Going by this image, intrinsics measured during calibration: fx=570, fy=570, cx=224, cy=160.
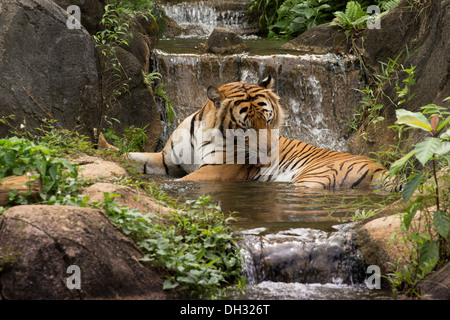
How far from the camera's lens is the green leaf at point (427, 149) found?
306 centimetres

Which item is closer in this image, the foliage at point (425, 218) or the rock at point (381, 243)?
the foliage at point (425, 218)

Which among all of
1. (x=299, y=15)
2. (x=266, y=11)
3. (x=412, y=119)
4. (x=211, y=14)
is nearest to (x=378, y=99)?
(x=299, y=15)

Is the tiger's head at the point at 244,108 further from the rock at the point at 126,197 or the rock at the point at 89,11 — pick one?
the rock at the point at 126,197

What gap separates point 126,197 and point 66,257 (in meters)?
0.84

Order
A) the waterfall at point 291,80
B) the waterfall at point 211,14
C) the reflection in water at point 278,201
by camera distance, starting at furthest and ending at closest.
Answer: the waterfall at point 211,14
the waterfall at point 291,80
the reflection in water at point 278,201

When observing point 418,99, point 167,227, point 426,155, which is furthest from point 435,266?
point 418,99

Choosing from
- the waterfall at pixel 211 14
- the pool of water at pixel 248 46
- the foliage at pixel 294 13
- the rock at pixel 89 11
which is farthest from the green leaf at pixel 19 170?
the waterfall at pixel 211 14

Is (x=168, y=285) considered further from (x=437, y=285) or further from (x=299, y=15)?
(x=299, y=15)

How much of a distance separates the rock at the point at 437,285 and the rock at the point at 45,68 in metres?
3.75

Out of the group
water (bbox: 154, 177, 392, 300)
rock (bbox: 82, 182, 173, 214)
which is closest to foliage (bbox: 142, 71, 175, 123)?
water (bbox: 154, 177, 392, 300)

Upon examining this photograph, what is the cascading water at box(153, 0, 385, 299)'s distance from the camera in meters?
3.71

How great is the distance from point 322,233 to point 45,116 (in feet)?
10.2

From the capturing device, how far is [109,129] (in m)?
7.02

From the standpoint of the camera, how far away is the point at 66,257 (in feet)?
10.2
